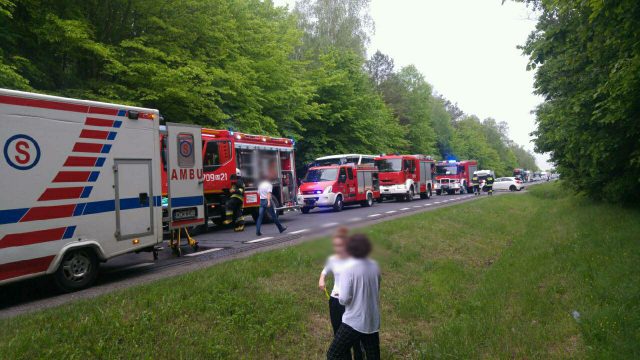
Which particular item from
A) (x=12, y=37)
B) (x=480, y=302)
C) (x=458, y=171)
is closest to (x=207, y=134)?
(x=12, y=37)

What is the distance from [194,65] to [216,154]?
443 centimetres

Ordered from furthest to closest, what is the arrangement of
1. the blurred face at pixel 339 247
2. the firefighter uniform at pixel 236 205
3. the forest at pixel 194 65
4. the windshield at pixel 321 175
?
the windshield at pixel 321 175 → the forest at pixel 194 65 → the firefighter uniform at pixel 236 205 → the blurred face at pixel 339 247

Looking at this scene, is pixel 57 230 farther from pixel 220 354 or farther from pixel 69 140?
pixel 220 354

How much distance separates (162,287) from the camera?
296 inches

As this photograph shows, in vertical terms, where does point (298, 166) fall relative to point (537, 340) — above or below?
above

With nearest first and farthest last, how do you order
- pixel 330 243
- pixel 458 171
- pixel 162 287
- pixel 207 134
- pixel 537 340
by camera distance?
pixel 330 243, pixel 537 340, pixel 162 287, pixel 207 134, pixel 458 171

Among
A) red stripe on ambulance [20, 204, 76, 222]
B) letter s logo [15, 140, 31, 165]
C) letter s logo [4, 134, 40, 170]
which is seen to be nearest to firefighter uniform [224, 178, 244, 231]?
red stripe on ambulance [20, 204, 76, 222]

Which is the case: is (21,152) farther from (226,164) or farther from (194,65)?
(194,65)

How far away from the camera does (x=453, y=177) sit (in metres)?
50.2

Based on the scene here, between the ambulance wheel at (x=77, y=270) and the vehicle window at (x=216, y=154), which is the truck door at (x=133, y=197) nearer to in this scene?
the ambulance wheel at (x=77, y=270)

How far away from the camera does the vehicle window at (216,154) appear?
16547mm

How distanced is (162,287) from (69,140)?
10.3ft

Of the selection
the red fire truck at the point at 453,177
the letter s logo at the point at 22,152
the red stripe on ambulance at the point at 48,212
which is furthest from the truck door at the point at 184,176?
the red fire truck at the point at 453,177

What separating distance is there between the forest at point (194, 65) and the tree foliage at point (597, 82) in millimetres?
12449
